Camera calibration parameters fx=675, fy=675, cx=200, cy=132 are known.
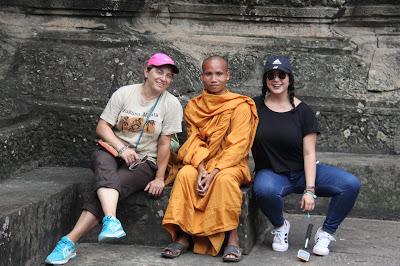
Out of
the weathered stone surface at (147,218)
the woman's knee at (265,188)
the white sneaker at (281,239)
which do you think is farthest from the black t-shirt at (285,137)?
the white sneaker at (281,239)

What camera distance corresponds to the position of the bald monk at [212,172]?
4078mm

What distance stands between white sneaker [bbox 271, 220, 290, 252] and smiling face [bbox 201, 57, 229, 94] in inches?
38.6

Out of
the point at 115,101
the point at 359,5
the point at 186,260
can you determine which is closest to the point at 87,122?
the point at 115,101

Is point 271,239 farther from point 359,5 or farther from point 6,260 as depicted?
point 359,5

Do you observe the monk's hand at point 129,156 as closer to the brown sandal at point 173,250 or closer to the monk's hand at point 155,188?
the monk's hand at point 155,188

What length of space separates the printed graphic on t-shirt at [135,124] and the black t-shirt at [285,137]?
26.9 inches

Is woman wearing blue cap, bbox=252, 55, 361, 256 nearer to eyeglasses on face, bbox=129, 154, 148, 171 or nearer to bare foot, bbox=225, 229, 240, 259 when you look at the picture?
bare foot, bbox=225, 229, 240, 259

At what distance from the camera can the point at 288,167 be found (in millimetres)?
4355

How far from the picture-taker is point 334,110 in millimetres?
5238

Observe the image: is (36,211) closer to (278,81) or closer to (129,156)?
(129,156)

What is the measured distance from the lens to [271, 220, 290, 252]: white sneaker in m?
4.27

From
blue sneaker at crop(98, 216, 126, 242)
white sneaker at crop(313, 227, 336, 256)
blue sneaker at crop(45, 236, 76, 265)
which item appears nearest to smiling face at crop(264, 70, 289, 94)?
white sneaker at crop(313, 227, 336, 256)

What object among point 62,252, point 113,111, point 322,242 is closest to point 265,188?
point 322,242

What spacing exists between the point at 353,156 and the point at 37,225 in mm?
2437
